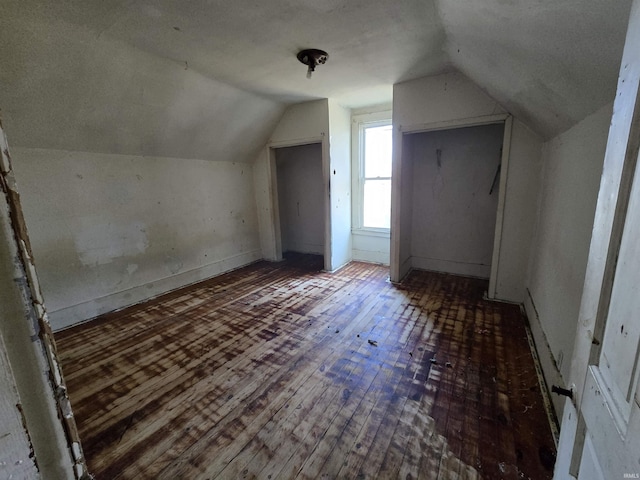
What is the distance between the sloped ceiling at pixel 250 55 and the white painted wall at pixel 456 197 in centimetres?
101

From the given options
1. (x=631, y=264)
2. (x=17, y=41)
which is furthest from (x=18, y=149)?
(x=631, y=264)

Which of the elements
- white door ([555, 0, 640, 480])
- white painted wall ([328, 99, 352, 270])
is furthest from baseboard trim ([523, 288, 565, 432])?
white painted wall ([328, 99, 352, 270])

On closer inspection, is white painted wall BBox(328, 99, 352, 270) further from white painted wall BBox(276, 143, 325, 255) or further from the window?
white painted wall BBox(276, 143, 325, 255)

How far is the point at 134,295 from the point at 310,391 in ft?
8.54

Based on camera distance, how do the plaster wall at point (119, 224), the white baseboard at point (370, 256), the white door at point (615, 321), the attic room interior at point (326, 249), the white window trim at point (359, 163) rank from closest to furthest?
the white door at point (615, 321) < the attic room interior at point (326, 249) < the plaster wall at point (119, 224) < the white window trim at point (359, 163) < the white baseboard at point (370, 256)

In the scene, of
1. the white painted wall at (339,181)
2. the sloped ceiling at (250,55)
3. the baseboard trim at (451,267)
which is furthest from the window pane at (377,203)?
the sloped ceiling at (250,55)

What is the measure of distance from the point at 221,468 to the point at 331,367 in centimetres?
95

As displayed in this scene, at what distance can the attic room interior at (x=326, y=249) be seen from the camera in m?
0.67

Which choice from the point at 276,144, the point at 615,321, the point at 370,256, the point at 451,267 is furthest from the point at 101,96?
the point at 451,267

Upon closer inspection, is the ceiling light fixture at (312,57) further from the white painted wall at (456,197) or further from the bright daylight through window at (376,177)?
the bright daylight through window at (376,177)

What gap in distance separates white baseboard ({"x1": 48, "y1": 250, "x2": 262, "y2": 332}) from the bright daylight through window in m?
2.33

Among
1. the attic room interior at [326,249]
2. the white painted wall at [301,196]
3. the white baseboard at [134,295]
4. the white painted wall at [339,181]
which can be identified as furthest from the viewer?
the white painted wall at [301,196]

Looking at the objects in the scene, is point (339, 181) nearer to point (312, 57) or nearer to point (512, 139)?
point (312, 57)

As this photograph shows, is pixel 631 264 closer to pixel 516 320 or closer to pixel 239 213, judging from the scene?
pixel 516 320
